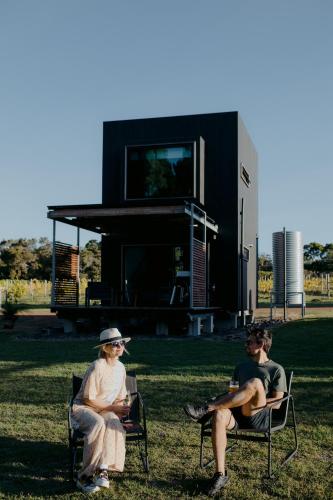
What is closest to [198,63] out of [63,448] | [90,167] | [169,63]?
[169,63]

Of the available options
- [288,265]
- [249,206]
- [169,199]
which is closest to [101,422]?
[169,199]

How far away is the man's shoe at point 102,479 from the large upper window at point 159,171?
1341 centimetres

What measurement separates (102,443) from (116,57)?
523 inches

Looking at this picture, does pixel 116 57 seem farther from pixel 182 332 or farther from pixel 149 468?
pixel 149 468

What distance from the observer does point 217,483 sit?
390 centimetres

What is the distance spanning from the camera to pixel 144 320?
49.9 feet

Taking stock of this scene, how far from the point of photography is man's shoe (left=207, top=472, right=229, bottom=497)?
151 inches

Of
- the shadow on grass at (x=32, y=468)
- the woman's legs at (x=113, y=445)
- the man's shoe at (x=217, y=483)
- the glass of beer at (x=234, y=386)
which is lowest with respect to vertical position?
the shadow on grass at (x=32, y=468)

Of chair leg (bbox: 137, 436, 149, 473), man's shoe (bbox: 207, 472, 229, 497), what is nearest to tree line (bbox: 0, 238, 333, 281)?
chair leg (bbox: 137, 436, 149, 473)

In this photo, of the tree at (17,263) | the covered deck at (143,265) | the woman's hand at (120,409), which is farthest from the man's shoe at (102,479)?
the tree at (17,263)

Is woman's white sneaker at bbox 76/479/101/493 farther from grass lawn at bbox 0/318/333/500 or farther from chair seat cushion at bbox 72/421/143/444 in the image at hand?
chair seat cushion at bbox 72/421/143/444

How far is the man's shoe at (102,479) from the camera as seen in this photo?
154 inches

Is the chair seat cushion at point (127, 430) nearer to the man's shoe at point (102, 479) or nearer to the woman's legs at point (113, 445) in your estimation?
the woman's legs at point (113, 445)

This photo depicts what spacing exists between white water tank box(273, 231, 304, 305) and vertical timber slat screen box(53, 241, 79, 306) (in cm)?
732
